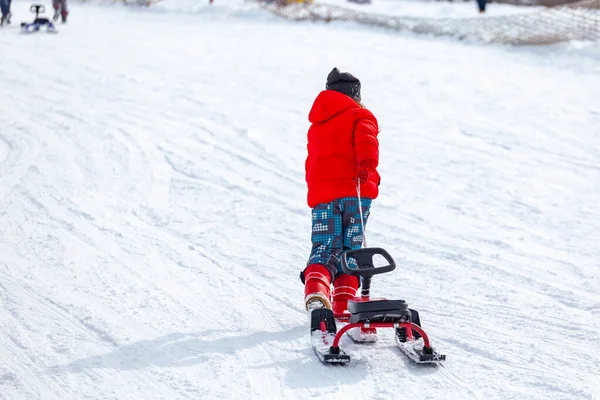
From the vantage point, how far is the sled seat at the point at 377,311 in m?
4.22

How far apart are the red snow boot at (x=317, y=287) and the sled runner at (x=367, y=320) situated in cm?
8

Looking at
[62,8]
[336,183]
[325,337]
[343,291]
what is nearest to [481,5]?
[62,8]

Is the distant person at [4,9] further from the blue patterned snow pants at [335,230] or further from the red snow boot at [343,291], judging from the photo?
the red snow boot at [343,291]

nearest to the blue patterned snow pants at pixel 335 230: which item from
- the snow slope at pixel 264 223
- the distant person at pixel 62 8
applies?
the snow slope at pixel 264 223

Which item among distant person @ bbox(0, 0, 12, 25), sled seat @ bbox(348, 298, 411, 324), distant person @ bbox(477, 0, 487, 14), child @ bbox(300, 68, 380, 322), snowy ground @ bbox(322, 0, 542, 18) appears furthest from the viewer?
snowy ground @ bbox(322, 0, 542, 18)

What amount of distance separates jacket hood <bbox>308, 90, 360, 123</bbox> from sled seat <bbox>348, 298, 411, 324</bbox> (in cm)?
112

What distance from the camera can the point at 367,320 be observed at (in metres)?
4.25

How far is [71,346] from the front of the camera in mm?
4434

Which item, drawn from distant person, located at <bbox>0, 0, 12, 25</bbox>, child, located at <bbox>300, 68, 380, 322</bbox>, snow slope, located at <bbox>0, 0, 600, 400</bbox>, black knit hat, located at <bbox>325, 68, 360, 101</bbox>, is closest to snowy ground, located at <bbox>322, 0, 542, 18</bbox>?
snow slope, located at <bbox>0, 0, 600, 400</bbox>

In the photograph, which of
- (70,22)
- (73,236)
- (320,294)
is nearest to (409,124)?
(73,236)

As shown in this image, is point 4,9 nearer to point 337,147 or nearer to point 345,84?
point 345,84

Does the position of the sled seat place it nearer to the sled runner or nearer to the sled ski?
the sled runner

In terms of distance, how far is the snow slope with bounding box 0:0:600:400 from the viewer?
169 inches

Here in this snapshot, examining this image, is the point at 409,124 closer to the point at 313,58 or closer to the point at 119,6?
the point at 313,58
